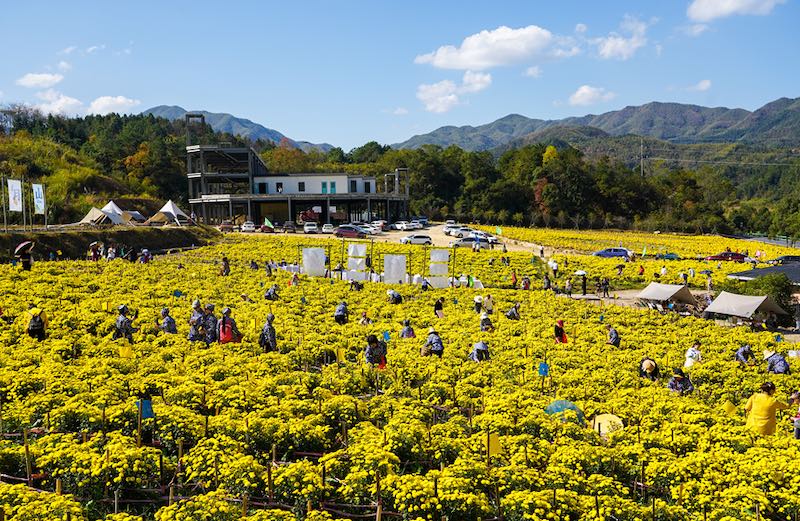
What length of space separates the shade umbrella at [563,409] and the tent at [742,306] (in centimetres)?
1753

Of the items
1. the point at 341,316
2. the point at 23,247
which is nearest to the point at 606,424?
the point at 341,316

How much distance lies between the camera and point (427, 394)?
13.7m

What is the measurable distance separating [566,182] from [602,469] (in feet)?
277

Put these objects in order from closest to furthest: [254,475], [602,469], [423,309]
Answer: [254,475] → [602,469] → [423,309]

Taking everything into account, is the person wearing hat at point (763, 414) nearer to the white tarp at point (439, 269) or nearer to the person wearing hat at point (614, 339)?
the person wearing hat at point (614, 339)

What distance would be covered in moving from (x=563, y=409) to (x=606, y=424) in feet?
2.70

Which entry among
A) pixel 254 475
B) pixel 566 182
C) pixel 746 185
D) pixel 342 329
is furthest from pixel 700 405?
pixel 746 185

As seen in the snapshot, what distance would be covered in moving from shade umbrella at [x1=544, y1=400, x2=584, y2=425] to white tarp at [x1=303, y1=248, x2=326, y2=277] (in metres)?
22.8

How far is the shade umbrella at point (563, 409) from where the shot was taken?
11.7 meters

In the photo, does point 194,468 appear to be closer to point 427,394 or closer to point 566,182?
point 427,394

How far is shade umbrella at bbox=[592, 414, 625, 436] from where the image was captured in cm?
1142

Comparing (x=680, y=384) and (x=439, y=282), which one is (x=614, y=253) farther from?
(x=680, y=384)

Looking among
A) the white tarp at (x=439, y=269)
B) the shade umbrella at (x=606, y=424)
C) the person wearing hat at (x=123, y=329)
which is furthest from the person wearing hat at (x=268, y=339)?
the white tarp at (x=439, y=269)

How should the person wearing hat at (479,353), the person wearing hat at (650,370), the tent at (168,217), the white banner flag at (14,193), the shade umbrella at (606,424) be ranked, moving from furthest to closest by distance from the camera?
the tent at (168,217)
the white banner flag at (14,193)
the person wearing hat at (479,353)
the person wearing hat at (650,370)
the shade umbrella at (606,424)
